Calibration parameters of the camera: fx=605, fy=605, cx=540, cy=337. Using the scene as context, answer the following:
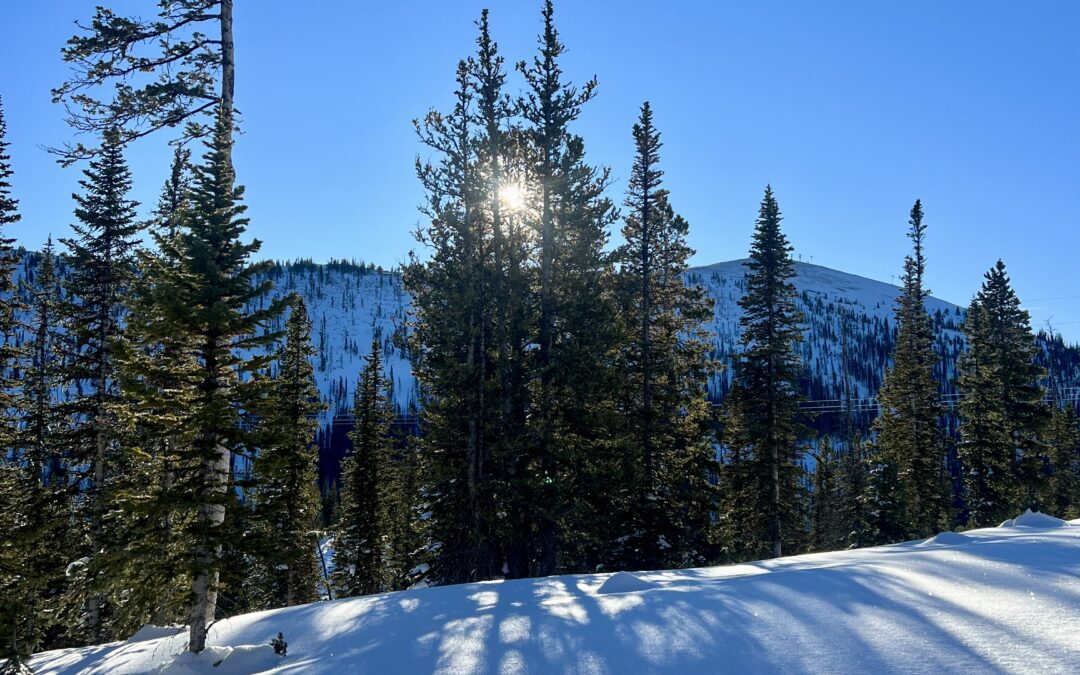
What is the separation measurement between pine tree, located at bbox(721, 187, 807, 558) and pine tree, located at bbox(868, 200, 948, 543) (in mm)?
5736

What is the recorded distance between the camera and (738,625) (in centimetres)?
536

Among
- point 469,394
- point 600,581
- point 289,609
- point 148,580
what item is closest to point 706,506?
point 469,394

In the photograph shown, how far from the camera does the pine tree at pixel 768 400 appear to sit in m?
26.1

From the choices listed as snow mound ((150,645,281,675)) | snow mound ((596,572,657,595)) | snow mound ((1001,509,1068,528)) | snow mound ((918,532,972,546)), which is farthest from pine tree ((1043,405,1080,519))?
snow mound ((150,645,281,675))

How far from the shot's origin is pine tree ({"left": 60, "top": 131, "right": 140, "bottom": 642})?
61.4ft

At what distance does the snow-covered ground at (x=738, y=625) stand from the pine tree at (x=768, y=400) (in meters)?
17.1

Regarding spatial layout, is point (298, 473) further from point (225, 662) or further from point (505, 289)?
point (225, 662)

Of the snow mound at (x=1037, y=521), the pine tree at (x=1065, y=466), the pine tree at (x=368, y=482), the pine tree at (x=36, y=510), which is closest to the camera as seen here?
the snow mound at (x=1037, y=521)

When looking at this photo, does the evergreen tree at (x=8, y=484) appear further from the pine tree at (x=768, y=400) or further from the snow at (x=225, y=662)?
the pine tree at (x=768, y=400)

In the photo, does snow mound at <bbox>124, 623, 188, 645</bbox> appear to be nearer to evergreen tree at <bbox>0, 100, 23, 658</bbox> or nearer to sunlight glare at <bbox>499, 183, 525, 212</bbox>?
evergreen tree at <bbox>0, 100, 23, 658</bbox>

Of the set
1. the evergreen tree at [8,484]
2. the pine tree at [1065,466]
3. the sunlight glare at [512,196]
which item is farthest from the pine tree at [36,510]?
the pine tree at [1065,466]

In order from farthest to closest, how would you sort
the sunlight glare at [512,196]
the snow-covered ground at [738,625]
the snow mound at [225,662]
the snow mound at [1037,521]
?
the sunlight glare at [512,196], the snow mound at [1037,521], the snow mound at [225,662], the snow-covered ground at [738,625]

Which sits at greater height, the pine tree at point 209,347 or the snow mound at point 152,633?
the pine tree at point 209,347

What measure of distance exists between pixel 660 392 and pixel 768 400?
614cm
